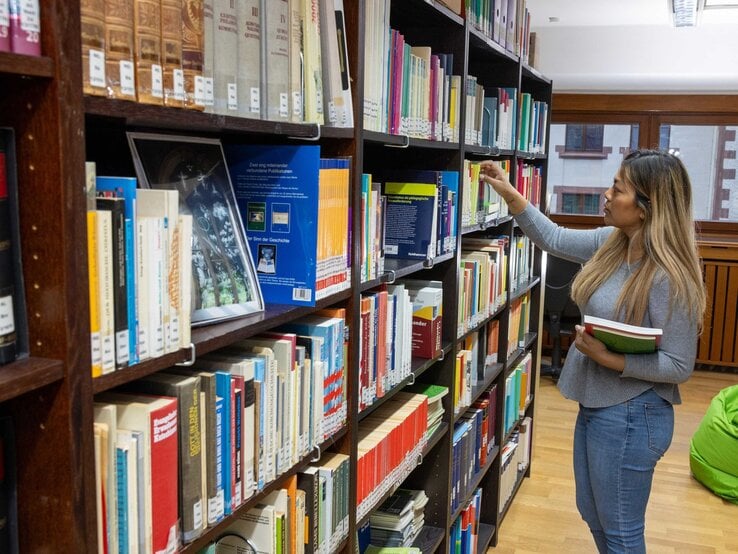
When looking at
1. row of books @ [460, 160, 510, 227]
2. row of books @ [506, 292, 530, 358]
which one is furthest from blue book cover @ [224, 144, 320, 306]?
row of books @ [506, 292, 530, 358]

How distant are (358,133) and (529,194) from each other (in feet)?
7.45

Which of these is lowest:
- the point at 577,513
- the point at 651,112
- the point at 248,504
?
the point at 577,513

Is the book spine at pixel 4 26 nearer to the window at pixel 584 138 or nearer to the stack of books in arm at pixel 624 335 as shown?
the stack of books in arm at pixel 624 335

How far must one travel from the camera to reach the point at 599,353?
2.22 m

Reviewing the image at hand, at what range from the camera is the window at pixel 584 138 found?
21.6ft

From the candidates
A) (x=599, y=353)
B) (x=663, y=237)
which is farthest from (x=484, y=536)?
(x=663, y=237)

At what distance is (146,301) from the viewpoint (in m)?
1.00

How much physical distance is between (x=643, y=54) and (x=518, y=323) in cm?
295

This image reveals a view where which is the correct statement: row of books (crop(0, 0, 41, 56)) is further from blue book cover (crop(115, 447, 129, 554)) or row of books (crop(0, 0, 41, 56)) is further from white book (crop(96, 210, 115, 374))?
blue book cover (crop(115, 447, 129, 554))

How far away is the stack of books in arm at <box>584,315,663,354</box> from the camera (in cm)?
209

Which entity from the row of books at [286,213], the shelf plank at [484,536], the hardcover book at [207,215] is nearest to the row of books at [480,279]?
the shelf plank at [484,536]

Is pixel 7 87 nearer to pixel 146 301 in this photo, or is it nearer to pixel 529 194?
pixel 146 301

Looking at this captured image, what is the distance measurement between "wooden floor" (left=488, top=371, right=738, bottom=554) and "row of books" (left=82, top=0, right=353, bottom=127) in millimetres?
2514

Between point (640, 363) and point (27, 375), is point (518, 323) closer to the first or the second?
point (640, 363)
